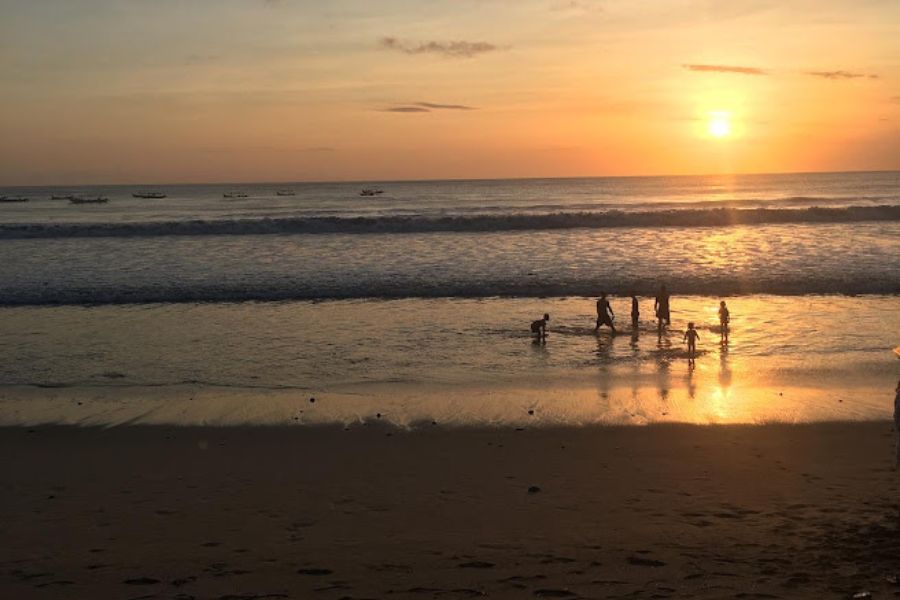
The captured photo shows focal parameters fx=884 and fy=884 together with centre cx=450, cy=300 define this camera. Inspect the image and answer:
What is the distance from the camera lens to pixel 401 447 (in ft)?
34.6

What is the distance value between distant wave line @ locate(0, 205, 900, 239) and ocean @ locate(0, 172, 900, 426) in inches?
346

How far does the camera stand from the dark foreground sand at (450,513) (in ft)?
22.2

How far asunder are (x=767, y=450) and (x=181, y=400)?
8.32 metres

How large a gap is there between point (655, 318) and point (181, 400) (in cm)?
1202

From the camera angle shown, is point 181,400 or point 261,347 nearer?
point 181,400

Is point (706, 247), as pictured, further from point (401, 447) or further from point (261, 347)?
point (401, 447)

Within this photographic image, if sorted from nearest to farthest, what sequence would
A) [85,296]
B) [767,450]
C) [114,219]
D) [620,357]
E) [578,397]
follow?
[767,450], [578,397], [620,357], [85,296], [114,219]

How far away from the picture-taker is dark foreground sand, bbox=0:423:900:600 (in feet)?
22.2

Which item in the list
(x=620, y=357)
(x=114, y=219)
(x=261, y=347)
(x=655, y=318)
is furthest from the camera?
(x=114, y=219)

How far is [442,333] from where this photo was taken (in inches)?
749

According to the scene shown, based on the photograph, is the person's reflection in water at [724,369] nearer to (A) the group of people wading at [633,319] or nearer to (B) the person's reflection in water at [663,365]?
(A) the group of people wading at [633,319]

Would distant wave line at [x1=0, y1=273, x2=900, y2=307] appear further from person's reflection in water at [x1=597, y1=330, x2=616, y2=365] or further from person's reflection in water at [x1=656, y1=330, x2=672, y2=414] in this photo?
person's reflection in water at [x1=656, y1=330, x2=672, y2=414]

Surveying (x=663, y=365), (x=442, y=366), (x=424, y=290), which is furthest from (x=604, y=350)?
(x=424, y=290)

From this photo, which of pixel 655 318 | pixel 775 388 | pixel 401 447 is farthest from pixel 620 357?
pixel 401 447
